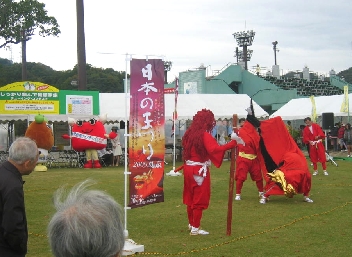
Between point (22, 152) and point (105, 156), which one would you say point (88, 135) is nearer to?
point (105, 156)

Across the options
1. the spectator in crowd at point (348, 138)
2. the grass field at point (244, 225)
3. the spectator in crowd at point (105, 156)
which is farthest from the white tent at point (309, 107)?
the grass field at point (244, 225)

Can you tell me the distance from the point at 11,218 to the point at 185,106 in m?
19.4

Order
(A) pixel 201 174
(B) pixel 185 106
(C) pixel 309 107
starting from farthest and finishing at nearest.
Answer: (C) pixel 309 107 < (B) pixel 185 106 < (A) pixel 201 174

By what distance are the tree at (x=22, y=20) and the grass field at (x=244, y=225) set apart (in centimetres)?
780

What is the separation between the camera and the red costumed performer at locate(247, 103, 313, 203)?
10.0 m

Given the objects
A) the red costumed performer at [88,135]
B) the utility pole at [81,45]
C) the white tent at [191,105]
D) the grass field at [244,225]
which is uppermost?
the utility pole at [81,45]

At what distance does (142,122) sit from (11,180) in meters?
3.20

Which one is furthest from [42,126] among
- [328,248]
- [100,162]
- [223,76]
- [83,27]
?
[223,76]

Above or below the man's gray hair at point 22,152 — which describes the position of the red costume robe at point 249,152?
below

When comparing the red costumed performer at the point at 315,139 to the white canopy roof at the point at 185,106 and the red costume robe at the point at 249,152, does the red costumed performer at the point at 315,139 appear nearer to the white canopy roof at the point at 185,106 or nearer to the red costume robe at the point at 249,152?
the red costume robe at the point at 249,152

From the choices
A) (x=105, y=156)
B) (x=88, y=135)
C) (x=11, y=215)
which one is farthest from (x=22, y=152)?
(x=105, y=156)

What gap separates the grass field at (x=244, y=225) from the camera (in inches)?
263

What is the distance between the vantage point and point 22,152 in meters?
4.00

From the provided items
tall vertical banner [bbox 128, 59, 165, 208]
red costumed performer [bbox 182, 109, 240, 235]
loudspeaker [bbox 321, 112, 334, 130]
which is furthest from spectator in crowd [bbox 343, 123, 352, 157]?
tall vertical banner [bbox 128, 59, 165, 208]
